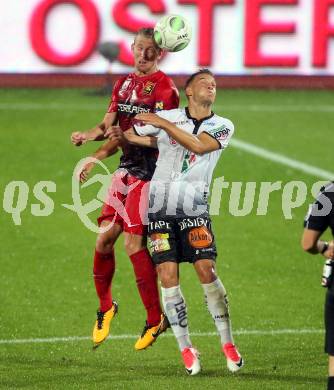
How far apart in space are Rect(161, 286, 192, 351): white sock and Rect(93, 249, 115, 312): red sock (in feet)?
3.75

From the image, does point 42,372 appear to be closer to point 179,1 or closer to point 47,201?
point 47,201

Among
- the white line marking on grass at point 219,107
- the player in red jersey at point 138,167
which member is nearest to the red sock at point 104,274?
the player in red jersey at point 138,167

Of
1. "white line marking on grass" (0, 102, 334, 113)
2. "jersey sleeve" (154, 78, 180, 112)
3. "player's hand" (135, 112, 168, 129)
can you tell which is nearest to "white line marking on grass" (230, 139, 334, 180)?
"white line marking on grass" (0, 102, 334, 113)

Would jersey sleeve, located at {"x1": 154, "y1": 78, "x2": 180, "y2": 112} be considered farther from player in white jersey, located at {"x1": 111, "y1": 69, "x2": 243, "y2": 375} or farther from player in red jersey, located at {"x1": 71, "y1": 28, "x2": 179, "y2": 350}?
player in white jersey, located at {"x1": 111, "y1": 69, "x2": 243, "y2": 375}

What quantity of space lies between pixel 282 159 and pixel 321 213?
595 inches

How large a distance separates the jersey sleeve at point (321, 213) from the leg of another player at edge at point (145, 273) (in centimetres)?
311

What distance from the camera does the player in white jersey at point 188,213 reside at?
1178 centimetres

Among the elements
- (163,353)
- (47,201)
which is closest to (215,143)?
(163,353)

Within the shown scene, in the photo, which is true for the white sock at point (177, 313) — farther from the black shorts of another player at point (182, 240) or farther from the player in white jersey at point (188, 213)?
the black shorts of another player at point (182, 240)

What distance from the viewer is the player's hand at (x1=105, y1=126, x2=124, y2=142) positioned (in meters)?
11.9

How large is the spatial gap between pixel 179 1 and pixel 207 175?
19530mm

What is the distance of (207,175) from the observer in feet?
39.3

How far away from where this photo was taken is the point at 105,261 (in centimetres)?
1288

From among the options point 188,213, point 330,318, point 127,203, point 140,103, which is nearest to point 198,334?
point 127,203
